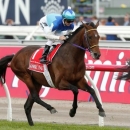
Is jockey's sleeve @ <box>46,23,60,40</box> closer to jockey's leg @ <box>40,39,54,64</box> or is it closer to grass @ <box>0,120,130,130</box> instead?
jockey's leg @ <box>40,39,54,64</box>

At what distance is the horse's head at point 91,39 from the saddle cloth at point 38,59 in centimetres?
65

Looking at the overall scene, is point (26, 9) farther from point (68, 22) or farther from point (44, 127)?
point (44, 127)

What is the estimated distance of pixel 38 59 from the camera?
999cm

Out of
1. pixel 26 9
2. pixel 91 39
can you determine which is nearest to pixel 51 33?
pixel 91 39

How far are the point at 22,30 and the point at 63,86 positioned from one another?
7.82 metres

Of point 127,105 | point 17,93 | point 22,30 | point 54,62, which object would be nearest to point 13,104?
point 17,93

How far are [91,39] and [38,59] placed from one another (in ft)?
3.83

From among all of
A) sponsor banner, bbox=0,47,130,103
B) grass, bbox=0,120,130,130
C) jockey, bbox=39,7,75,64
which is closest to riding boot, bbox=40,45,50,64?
jockey, bbox=39,7,75,64

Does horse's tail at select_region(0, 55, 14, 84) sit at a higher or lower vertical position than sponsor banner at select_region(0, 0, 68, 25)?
higher

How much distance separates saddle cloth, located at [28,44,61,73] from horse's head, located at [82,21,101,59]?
0.65m

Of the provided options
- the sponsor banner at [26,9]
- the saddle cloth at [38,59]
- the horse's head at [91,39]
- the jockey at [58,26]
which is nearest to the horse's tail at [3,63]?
the saddle cloth at [38,59]

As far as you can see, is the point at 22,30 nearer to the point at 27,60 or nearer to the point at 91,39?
the point at 27,60

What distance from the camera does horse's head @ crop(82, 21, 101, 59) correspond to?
9.01m

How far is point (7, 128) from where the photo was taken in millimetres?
9141
